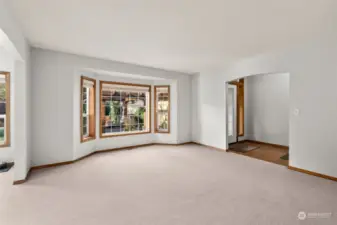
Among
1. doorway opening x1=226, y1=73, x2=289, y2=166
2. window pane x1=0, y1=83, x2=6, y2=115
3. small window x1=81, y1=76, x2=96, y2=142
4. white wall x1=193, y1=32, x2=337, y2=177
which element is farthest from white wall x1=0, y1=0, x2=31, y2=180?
doorway opening x1=226, y1=73, x2=289, y2=166

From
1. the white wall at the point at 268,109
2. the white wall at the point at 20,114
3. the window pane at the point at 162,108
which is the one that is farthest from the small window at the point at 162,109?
the white wall at the point at 20,114

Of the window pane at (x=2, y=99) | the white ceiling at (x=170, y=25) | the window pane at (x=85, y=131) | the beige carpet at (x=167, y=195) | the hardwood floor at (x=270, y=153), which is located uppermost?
the white ceiling at (x=170, y=25)

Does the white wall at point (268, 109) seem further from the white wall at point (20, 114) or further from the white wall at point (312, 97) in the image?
the white wall at point (20, 114)

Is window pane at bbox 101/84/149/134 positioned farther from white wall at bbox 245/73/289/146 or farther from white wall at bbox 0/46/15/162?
white wall at bbox 245/73/289/146

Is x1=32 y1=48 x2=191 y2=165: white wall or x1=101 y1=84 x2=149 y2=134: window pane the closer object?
x1=32 y1=48 x2=191 y2=165: white wall

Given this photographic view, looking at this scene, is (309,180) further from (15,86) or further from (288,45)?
(15,86)

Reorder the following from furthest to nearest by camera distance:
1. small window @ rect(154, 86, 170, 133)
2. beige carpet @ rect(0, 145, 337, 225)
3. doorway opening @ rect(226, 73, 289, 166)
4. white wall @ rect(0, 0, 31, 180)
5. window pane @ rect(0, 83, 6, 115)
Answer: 1. small window @ rect(154, 86, 170, 133)
2. doorway opening @ rect(226, 73, 289, 166)
3. window pane @ rect(0, 83, 6, 115)
4. white wall @ rect(0, 0, 31, 180)
5. beige carpet @ rect(0, 145, 337, 225)

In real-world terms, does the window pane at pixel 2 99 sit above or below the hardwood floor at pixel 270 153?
above

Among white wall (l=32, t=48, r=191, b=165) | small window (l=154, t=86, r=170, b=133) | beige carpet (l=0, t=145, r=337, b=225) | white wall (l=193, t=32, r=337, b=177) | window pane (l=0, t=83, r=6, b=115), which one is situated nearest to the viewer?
beige carpet (l=0, t=145, r=337, b=225)

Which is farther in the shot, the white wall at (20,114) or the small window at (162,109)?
the small window at (162,109)

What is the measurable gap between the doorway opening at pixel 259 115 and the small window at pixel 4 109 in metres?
5.43

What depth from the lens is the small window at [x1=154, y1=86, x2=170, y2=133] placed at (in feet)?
19.7

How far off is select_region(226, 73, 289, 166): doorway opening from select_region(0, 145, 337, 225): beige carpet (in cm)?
204

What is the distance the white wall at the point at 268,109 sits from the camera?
5.62 meters
